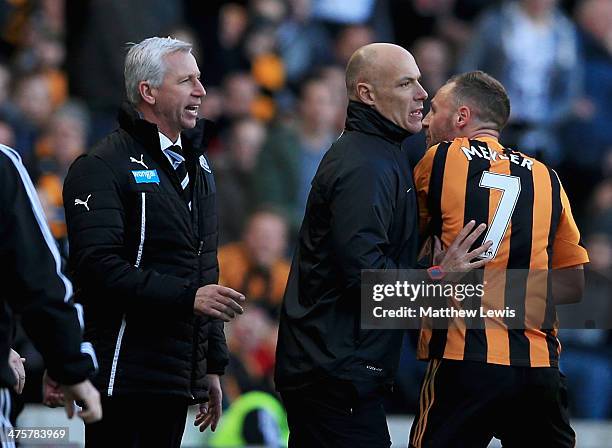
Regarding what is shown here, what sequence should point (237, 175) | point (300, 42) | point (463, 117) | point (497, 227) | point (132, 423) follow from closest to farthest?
point (132, 423) < point (497, 227) < point (463, 117) < point (237, 175) < point (300, 42)

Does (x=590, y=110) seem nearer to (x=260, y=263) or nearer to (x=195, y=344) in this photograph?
(x=260, y=263)

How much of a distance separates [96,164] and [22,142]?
4.61m

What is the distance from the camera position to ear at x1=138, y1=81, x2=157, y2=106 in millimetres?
5105

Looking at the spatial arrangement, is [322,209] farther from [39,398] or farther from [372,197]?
[39,398]

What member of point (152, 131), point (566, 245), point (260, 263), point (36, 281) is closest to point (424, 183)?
point (566, 245)

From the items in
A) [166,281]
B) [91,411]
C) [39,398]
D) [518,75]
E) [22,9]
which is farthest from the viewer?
[518,75]

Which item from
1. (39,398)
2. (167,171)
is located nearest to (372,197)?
(167,171)

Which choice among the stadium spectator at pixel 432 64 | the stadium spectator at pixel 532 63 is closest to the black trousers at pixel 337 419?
the stadium spectator at pixel 532 63

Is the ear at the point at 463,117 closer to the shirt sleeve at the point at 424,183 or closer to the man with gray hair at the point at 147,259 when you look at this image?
the shirt sleeve at the point at 424,183

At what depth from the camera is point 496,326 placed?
16.4 ft

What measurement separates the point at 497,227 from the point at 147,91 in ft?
4.80

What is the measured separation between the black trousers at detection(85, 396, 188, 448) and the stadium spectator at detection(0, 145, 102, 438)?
0.83 metres

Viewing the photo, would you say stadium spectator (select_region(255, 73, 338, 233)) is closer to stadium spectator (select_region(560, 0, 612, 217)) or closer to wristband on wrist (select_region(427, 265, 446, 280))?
stadium spectator (select_region(560, 0, 612, 217))

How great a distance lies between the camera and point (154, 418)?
16.2 ft
